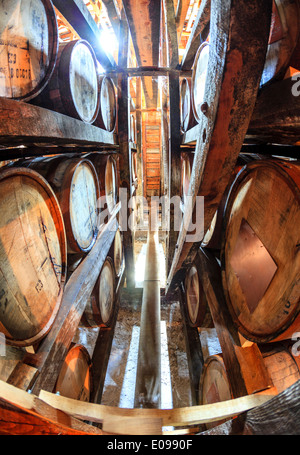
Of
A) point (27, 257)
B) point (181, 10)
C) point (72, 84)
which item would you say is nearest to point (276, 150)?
point (72, 84)

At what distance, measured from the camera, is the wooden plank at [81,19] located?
2109mm

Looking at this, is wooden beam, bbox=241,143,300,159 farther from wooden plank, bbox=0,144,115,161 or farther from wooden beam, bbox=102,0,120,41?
wooden beam, bbox=102,0,120,41

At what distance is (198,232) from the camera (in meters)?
1.69

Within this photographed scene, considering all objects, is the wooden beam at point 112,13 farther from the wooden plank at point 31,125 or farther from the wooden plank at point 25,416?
the wooden plank at point 25,416

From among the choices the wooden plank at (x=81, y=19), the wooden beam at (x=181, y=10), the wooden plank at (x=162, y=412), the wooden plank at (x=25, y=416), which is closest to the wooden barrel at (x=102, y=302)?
the wooden plank at (x=162, y=412)

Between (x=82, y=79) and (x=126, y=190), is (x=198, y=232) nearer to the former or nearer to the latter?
(x=82, y=79)

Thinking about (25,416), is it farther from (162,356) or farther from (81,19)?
(162,356)

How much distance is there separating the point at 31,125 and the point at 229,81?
3.19 feet

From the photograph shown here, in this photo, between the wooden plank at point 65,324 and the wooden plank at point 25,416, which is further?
the wooden plank at point 65,324

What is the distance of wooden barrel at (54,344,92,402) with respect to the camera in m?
1.92

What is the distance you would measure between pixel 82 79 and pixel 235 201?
1694mm

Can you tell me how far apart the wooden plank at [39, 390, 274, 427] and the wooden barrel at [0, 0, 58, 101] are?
145 centimetres

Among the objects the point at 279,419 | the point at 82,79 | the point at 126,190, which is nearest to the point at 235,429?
the point at 279,419

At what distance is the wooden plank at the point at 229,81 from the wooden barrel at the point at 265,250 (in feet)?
0.83
